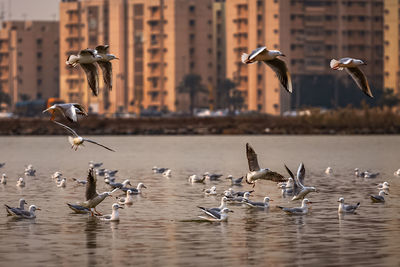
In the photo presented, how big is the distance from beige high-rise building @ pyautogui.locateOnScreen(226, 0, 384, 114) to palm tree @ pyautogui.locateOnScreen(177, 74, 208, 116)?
1055 cm

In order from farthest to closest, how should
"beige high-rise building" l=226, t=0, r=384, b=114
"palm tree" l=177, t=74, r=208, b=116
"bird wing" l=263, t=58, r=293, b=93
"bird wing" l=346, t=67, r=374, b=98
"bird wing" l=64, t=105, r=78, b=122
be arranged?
1. "palm tree" l=177, t=74, r=208, b=116
2. "beige high-rise building" l=226, t=0, r=384, b=114
3. "bird wing" l=346, t=67, r=374, b=98
4. "bird wing" l=263, t=58, r=293, b=93
5. "bird wing" l=64, t=105, r=78, b=122

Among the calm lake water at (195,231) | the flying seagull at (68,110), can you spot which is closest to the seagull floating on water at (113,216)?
the calm lake water at (195,231)

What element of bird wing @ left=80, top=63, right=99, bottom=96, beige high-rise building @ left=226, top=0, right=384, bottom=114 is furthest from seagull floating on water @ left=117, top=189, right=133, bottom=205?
beige high-rise building @ left=226, top=0, right=384, bottom=114

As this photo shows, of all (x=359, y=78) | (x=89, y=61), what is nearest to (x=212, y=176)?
(x=359, y=78)

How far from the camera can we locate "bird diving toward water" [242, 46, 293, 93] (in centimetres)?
2041

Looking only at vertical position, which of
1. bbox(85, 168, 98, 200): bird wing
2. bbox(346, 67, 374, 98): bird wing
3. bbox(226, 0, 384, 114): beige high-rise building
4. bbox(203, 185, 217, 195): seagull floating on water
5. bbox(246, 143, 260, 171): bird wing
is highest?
bbox(226, 0, 384, 114): beige high-rise building

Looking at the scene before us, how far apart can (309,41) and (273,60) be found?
174569 mm

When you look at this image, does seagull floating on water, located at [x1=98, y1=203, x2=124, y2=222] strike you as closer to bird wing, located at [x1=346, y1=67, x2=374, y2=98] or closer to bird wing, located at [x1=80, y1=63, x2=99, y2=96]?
bird wing, located at [x1=80, y1=63, x2=99, y2=96]

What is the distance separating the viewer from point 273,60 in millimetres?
21359

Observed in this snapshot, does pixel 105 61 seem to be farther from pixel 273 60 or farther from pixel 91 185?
pixel 91 185

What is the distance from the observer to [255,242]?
2358cm

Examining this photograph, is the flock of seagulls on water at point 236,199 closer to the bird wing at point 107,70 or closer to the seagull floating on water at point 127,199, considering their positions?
the seagull floating on water at point 127,199

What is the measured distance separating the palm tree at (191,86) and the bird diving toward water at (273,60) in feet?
552

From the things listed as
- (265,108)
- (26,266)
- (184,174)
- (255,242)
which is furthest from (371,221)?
(265,108)
